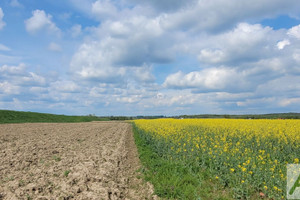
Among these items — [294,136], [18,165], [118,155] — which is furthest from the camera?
[294,136]

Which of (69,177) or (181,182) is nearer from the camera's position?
(181,182)

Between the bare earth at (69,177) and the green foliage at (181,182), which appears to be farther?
the bare earth at (69,177)

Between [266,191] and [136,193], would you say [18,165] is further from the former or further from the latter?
[266,191]

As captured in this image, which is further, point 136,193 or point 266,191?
point 136,193

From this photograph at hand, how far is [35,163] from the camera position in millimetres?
10516

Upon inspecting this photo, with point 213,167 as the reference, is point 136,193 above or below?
below

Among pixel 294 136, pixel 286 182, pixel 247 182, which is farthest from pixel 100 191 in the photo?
pixel 294 136

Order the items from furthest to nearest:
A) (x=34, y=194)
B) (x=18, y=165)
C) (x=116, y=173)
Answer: (x=18, y=165) < (x=116, y=173) < (x=34, y=194)

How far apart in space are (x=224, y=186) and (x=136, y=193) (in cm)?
308

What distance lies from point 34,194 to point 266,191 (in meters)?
7.41

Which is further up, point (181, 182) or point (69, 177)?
point (181, 182)

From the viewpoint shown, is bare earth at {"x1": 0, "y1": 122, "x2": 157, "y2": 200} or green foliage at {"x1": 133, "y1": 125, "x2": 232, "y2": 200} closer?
green foliage at {"x1": 133, "y1": 125, "x2": 232, "y2": 200}

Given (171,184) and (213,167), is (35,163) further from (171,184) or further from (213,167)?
(213,167)

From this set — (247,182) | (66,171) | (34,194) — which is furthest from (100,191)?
(247,182)
